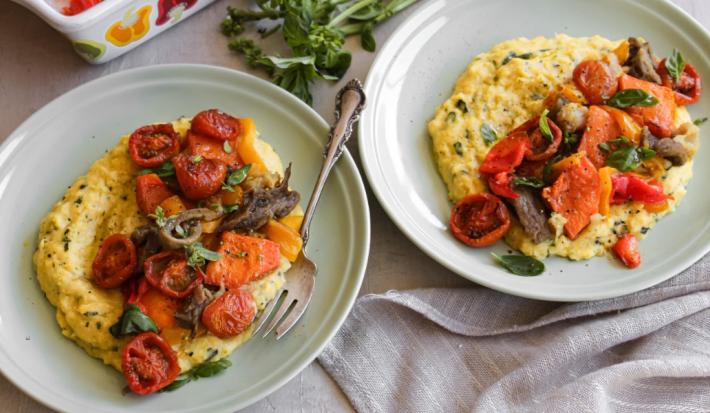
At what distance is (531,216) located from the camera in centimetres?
415

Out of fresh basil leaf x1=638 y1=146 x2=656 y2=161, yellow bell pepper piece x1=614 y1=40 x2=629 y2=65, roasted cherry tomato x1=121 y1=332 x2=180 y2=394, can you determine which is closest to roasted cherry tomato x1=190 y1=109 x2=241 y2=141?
roasted cherry tomato x1=121 y1=332 x2=180 y2=394

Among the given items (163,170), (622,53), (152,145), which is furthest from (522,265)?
(152,145)

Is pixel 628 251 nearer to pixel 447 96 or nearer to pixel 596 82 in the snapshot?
pixel 596 82

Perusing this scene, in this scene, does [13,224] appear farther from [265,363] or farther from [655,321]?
[655,321]

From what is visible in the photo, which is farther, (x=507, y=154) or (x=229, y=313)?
(x=507, y=154)

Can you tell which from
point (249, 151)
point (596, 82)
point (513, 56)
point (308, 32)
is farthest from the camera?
point (513, 56)

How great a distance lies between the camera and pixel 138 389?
342 cm

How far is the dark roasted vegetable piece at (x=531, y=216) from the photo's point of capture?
13.6 feet

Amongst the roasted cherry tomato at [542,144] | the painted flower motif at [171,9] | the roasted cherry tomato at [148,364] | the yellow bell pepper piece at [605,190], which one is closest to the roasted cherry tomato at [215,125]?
the painted flower motif at [171,9]

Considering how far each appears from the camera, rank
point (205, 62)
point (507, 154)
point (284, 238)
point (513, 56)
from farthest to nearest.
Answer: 1. point (205, 62)
2. point (513, 56)
3. point (507, 154)
4. point (284, 238)

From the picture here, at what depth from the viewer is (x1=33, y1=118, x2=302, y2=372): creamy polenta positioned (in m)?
3.57

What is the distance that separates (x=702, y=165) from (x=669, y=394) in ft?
5.02

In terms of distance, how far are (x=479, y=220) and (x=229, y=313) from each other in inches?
60.5

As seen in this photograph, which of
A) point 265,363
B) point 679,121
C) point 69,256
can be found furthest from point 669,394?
point 69,256
